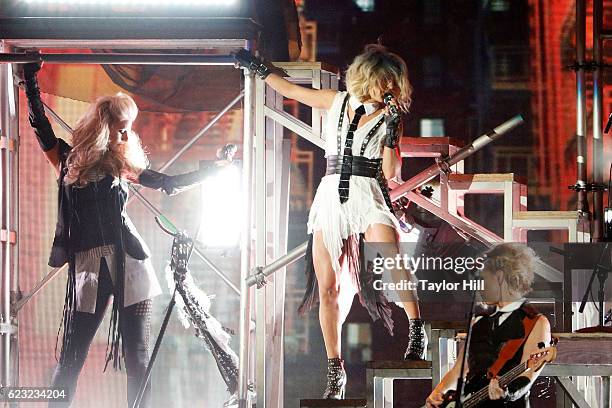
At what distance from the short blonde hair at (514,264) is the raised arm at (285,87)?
3.38 ft

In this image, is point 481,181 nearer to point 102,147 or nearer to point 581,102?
point 581,102

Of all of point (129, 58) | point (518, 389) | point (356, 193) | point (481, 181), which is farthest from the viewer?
point (481, 181)

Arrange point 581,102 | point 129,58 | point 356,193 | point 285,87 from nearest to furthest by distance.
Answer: point 356,193 → point 285,87 → point 129,58 → point 581,102

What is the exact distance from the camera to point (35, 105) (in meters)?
5.32

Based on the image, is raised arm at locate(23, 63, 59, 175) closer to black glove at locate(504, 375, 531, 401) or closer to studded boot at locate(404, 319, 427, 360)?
studded boot at locate(404, 319, 427, 360)

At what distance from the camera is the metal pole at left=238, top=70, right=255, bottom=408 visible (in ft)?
16.9

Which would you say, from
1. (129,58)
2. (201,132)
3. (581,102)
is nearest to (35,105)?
(129,58)

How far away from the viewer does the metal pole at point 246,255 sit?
5.16 m

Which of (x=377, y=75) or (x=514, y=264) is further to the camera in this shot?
(x=377, y=75)

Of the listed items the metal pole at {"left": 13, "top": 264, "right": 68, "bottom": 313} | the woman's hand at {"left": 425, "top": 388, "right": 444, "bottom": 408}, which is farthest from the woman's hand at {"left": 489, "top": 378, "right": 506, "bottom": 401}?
the metal pole at {"left": 13, "top": 264, "right": 68, "bottom": 313}

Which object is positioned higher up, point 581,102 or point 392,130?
point 581,102

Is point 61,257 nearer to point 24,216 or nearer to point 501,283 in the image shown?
point 24,216

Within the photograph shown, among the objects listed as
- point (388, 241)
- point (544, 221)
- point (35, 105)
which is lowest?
point (388, 241)

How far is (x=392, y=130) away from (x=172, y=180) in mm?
1227
